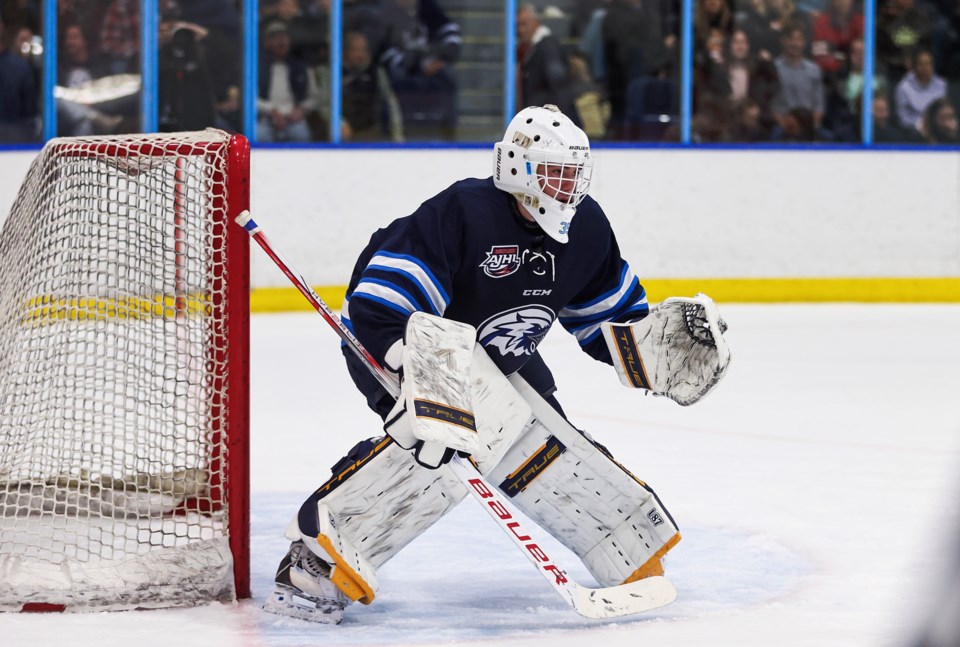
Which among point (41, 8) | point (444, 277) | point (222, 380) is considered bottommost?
point (222, 380)

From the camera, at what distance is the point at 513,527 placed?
2.60 m

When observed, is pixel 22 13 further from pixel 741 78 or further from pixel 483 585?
pixel 483 585

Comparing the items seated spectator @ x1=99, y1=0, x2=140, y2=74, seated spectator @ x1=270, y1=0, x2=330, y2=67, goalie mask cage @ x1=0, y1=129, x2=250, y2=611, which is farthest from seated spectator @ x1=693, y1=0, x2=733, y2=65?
goalie mask cage @ x1=0, y1=129, x2=250, y2=611

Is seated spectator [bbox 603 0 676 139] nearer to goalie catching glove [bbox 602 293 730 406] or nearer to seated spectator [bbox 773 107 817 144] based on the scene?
seated spectator [bbox 773 107 817 144]

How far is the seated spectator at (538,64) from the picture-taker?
7.47 meters

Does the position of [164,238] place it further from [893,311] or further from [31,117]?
[893,311]

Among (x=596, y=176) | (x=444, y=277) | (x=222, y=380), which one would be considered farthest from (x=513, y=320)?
(x=596, y=176)

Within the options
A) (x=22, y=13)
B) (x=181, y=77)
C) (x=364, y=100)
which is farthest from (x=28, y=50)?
(x=364, y=100)

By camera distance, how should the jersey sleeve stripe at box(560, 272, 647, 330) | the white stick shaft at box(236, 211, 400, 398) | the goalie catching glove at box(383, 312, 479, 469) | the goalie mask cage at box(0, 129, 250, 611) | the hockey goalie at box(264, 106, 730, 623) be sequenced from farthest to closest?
1. the jersey sleeve stripe at box(560, 272, 647, 330)
2. the goalie mask cage at box(0, 129, 250, 611)
3. the white stick shaft at box(236, 211, 400, 398)
4. the hockey goalie at box(264, 106, 730, 623)
5. the goalie catching glove at box(383, 312, 479, 469)

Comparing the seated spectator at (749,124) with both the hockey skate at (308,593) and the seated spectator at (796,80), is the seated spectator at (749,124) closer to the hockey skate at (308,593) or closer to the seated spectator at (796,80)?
the seated spectator at (796,80)

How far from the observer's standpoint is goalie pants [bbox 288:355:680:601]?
2.62 meters

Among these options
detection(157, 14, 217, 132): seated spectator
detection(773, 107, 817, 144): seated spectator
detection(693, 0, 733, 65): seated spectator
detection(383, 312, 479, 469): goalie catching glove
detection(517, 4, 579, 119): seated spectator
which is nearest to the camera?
detection(383, 312, 479, 469): goalie catching glove

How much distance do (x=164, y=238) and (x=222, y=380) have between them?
37cm

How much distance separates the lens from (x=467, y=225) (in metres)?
2.60
